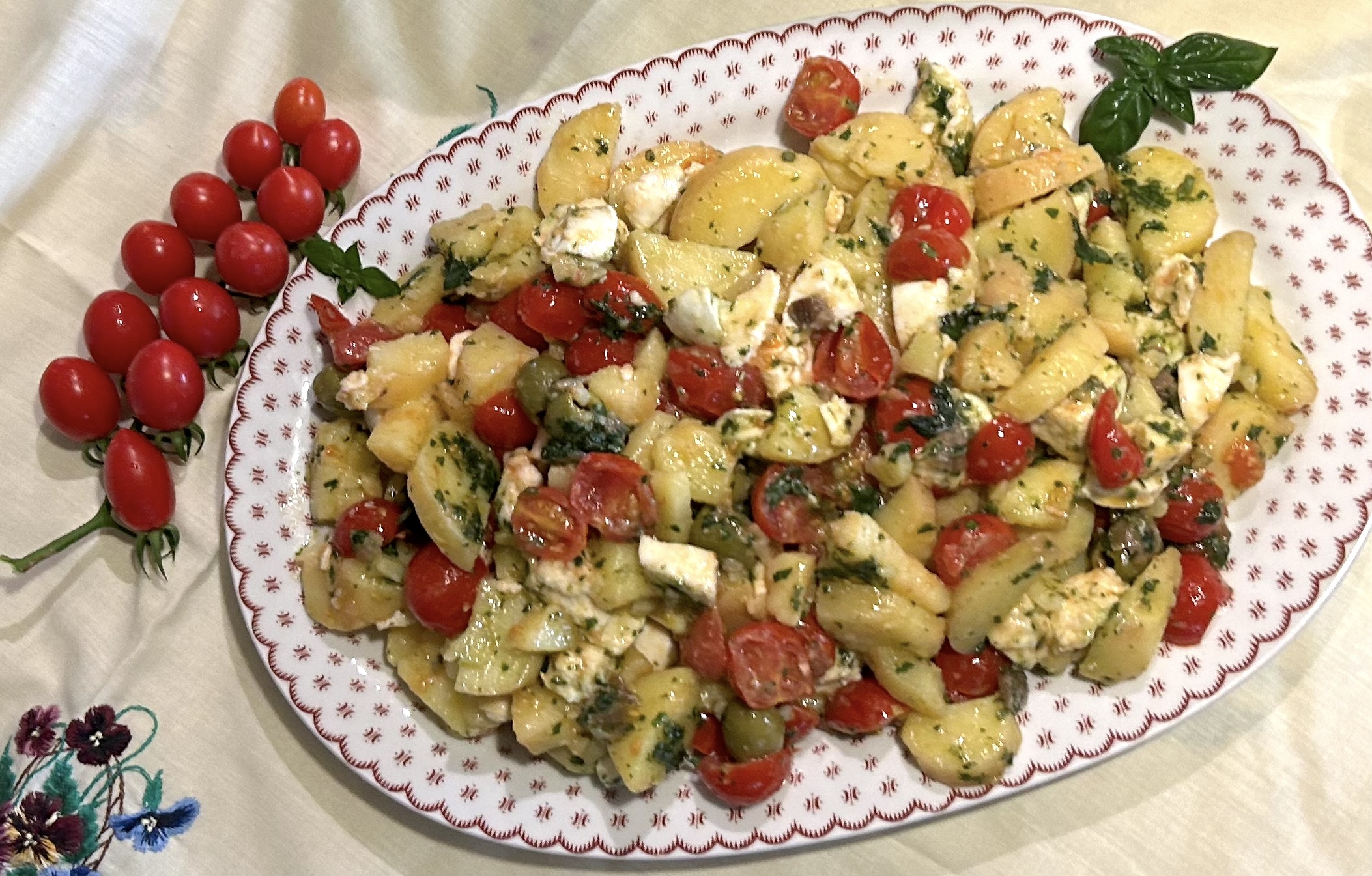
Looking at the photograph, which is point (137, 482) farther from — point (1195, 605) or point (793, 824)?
point (1195, 605)

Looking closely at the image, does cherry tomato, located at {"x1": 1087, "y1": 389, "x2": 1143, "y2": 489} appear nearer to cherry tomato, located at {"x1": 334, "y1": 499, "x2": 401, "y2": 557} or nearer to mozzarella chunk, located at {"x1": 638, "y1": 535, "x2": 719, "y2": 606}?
mozzarella chunk, located at {"x1": 638, "y1": 535, "x2": 719, "y2": 606}

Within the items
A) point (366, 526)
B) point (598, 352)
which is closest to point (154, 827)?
point (366, 526)

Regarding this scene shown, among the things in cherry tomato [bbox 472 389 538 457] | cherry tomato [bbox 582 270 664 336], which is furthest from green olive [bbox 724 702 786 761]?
cherry tomato [bbox 582 270 664 336]

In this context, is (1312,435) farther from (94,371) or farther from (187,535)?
(94,371)

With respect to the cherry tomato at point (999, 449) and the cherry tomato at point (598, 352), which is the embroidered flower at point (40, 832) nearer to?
the cherry tomato at point (598, 352)

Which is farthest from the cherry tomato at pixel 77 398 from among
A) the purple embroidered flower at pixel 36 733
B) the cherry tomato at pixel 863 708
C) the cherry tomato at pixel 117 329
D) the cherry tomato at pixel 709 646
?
the cherry tomato at pixel 863 708

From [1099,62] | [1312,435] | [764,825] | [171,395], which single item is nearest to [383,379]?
[171,395]

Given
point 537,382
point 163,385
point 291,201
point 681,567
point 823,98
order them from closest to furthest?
point 681,567
point 537,382
point 823,98
point 163,385
point 291,201
